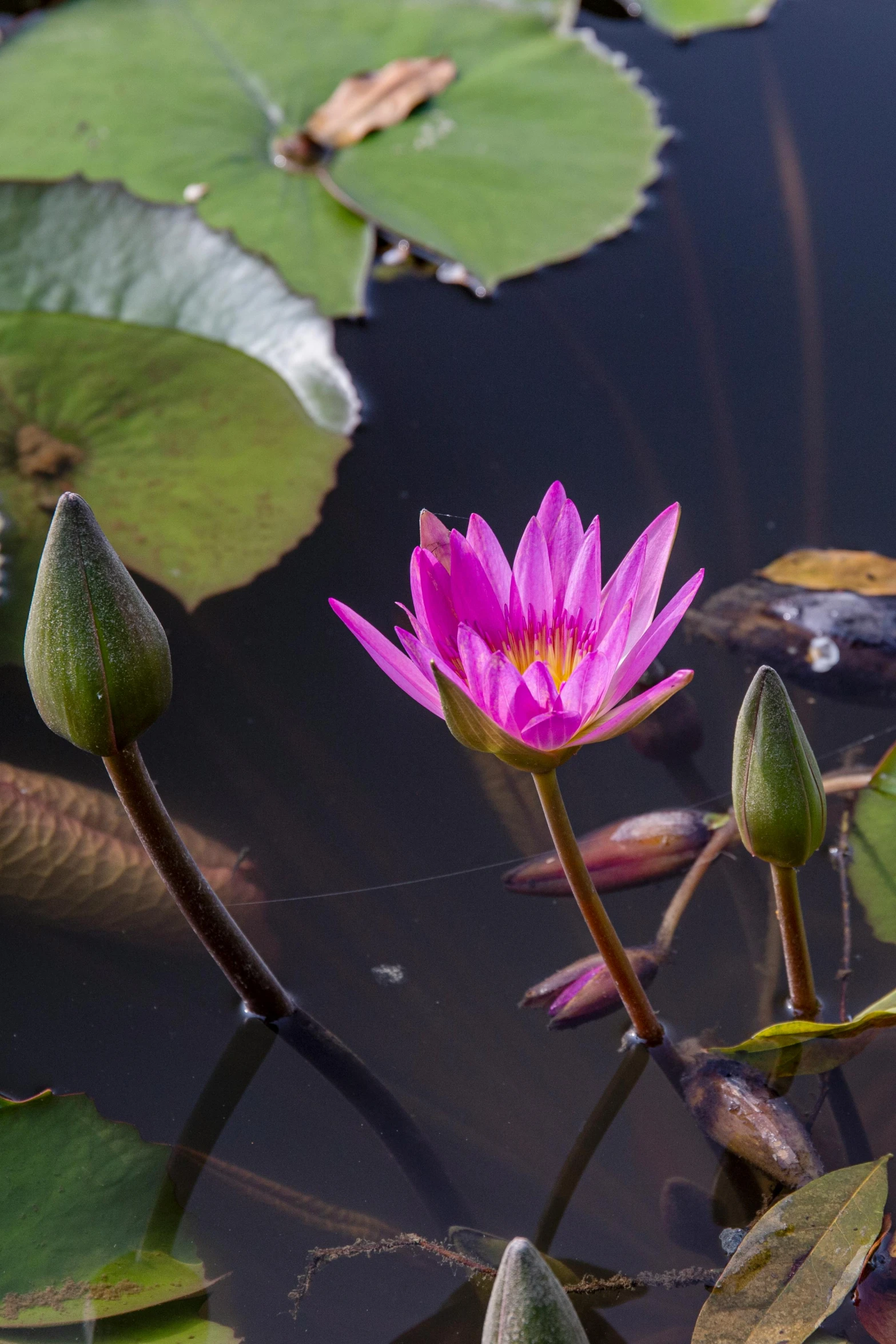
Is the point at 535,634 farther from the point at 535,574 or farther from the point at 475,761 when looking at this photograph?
the point at 475,761

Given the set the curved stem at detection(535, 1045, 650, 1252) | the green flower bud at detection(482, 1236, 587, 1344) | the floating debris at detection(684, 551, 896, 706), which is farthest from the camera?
the floating debris at detection(684, 551, 896, 706)

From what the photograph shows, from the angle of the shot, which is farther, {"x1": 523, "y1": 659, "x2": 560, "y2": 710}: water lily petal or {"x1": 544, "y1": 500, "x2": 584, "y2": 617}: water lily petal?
{"x1": 544, "y1": 500, "x2": 584, "y2": 617}: water lily petal

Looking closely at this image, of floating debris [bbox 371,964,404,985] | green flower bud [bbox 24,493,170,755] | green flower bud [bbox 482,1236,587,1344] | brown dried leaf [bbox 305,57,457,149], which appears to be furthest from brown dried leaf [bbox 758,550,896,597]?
brown dried leaf [bbox 305,57,457,149]

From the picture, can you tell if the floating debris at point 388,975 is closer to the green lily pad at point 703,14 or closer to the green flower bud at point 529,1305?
the green flower bud at point 529,1305

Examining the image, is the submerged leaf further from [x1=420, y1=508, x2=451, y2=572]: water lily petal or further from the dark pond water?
[x1=420, y1=508, x2=451, y2=572]: water lily petal

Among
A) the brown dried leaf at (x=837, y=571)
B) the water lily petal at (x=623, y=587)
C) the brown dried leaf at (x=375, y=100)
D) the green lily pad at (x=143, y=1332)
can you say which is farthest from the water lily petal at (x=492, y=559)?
the brown dried leaf at (x=375, y=100)

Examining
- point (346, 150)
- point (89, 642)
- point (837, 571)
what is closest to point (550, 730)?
point (89, 642)
